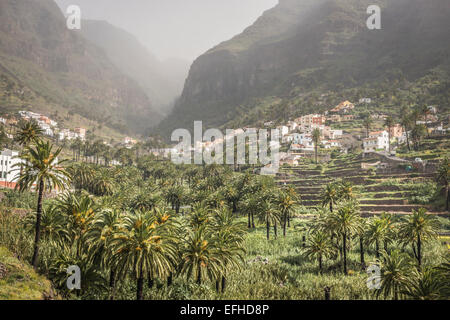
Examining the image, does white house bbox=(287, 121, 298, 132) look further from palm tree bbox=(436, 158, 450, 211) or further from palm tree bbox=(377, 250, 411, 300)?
palm tree bbox=(377, 250, 411, 300)

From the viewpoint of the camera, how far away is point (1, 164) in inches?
3260

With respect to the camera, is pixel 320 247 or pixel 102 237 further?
pixel 320 247

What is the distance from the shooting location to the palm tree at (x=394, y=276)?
2892cm

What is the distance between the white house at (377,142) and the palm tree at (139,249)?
12466 cm

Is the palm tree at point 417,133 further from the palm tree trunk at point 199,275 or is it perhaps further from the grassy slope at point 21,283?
the grassy slope at point 21,283

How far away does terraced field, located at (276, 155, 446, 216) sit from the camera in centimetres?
7419

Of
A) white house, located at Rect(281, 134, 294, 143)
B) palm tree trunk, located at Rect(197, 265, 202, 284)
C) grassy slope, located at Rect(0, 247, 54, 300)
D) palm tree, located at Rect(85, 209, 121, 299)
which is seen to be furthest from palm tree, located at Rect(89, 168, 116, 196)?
white house, located at Rect(281, 134, 294, 143)

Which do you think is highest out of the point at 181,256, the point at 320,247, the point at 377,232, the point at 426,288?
the point at 377,232

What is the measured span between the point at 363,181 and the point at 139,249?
278 ft

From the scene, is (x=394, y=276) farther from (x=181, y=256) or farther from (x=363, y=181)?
(x=363, y=181)

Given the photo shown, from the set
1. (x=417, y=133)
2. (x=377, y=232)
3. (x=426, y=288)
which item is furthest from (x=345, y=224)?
(x=417, y=133)

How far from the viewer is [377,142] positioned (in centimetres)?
12850

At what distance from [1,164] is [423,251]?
105263mm
